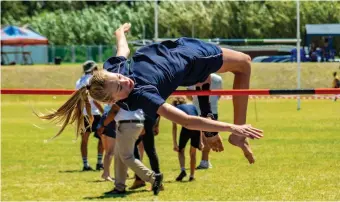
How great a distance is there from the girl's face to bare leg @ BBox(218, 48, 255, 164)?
1083mm

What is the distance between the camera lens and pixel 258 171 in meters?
11.9

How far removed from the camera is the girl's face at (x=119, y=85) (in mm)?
6578

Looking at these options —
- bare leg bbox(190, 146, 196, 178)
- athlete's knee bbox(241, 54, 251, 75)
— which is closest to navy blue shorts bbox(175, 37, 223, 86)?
athlete's knee bbox(241, 54, 251, 75)

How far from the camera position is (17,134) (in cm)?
2125

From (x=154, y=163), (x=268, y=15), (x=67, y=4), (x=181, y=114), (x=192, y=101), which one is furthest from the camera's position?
(x=67, y=4)

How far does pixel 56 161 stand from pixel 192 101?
350 cm

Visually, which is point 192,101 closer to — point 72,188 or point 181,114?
point 72,188

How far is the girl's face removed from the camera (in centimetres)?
658

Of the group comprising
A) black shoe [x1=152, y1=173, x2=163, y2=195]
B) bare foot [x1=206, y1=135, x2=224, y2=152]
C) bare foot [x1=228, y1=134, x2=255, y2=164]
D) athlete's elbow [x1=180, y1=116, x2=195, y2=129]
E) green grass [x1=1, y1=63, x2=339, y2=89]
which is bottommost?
green grass [x1=1, y1=63, x2=339, y2=89]

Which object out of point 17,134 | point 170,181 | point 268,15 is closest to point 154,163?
point 170,181

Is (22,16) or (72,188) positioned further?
(22,16)

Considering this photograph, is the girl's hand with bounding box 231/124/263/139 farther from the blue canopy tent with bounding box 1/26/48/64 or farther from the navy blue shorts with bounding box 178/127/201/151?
the blue canopy tent with bounding box 1/26/48/64

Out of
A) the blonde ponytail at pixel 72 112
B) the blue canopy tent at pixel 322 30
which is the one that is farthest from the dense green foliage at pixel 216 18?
the blonde ponytail at pixel 72 112

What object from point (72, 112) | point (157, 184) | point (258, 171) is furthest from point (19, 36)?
point (72, 112)
